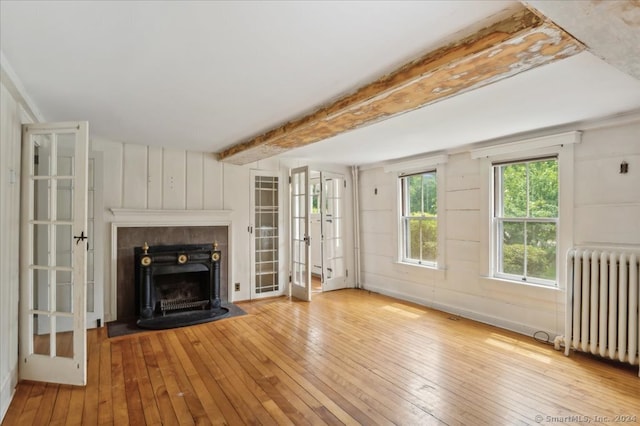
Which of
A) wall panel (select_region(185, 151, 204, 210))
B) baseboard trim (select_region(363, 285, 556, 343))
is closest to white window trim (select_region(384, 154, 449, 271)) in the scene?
baseboard trim (select_region(363, 285, 556, 343))

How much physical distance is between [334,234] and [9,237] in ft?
15.2

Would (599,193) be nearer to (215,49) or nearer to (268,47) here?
(268,47)

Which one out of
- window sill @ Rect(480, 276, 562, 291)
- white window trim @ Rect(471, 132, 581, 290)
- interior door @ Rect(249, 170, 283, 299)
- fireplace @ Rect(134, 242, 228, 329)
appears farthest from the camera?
interior door @ Rect(249, 170, 283, 299)

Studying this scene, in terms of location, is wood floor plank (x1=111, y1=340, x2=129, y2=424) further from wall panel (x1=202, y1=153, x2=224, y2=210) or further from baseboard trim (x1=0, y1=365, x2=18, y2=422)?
wall panel (x1=202, y1=153, x2=224, y2=210)

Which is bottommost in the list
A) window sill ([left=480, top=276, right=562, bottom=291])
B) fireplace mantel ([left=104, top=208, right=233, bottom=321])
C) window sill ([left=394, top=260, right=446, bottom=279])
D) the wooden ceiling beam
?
window sill ([left=394, top=260, right=446, bottom=279])

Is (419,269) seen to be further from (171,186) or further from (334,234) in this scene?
(171,186)

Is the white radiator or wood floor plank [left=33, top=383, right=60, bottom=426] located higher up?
the white radiator

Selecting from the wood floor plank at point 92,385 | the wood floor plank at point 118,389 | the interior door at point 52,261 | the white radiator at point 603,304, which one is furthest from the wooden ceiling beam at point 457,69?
the wood floor plank at point 92,385

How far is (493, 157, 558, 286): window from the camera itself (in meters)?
3.75

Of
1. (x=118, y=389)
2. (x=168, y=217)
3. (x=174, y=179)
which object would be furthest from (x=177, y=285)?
(x=118, y=389)

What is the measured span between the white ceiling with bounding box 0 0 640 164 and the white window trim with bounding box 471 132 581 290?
0.23 meters

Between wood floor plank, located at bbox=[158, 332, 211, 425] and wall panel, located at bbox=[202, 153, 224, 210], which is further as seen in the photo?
wall panel, located at bbox=[202, 153, 224, 210]

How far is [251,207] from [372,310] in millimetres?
2508

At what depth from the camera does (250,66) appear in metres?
2.15
